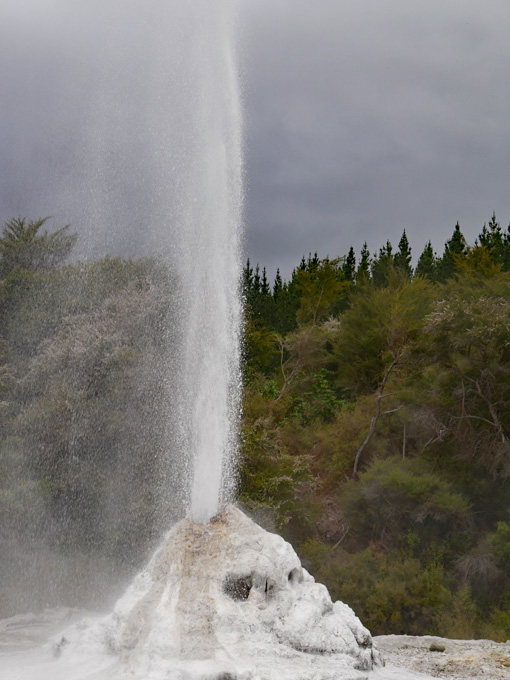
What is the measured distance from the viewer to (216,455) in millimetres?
9500

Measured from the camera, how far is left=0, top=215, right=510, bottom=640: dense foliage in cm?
1678

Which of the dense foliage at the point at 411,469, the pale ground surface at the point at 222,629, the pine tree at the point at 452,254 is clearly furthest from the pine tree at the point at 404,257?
the pale ground surface at the point at 222,629

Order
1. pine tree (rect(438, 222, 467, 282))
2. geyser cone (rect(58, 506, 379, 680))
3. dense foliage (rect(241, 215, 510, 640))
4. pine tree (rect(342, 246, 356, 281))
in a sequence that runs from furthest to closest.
→ pine tree (rect(342, 246, 356, 281)), pine tree (rect(438, 222, 467, 282)), dense foliage (rect(241, 215, 510, 640)), geyser cone (rect(58, 506, 379, 680))

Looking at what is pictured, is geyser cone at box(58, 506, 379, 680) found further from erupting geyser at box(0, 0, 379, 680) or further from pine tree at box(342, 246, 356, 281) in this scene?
pine tree at box(342, 246, 356, 281)

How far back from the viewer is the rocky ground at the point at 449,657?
873 centimetres

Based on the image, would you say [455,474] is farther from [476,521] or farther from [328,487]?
[328,487]

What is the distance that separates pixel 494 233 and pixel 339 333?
83.6 feet

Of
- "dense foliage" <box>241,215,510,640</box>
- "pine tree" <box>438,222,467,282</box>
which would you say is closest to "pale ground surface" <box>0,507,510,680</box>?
"dense foliage" <box>241,215,510,640</box>

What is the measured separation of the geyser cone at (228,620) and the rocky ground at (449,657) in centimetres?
139

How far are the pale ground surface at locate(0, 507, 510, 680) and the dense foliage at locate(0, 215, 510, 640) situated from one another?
8058mm

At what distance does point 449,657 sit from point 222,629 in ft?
13.4

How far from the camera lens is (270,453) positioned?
20.8m

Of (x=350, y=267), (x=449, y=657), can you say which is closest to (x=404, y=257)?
(x=350, y=267)

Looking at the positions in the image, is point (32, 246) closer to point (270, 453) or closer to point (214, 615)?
point (270, 453)
